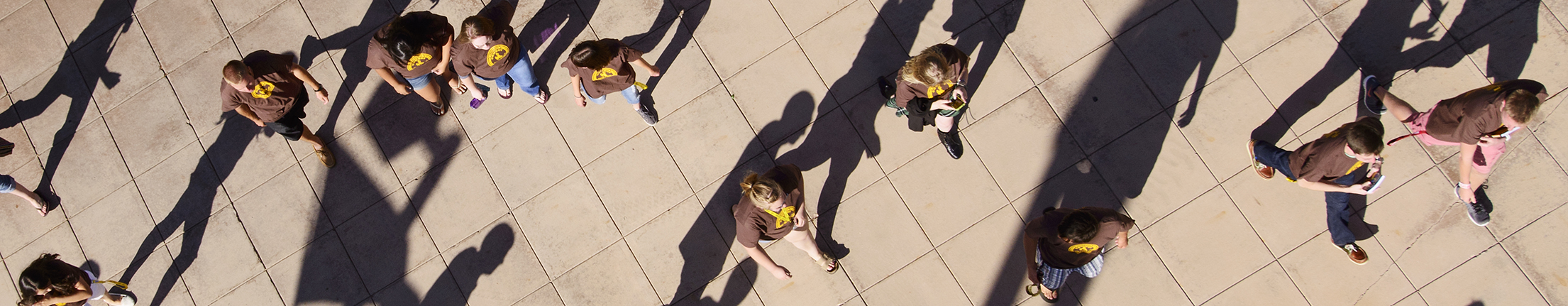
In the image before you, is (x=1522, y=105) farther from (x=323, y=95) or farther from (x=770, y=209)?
(x=323, y=95)

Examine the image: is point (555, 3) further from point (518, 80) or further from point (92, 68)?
point (92, 68)

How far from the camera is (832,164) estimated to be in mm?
6340

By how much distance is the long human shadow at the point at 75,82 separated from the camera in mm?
6676

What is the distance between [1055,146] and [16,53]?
389 inches

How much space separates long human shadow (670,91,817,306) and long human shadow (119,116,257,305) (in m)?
4.27

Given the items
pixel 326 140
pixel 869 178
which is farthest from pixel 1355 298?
pixel 326 140

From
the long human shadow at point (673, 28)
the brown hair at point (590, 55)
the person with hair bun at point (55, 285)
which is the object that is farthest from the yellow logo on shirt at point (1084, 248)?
the person with hair bun at point (55, 285)

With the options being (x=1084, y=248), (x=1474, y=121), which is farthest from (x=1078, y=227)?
(x=1474, y=121)

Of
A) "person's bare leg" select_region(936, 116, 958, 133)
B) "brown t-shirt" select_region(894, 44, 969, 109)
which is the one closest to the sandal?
"person's bare leg" select_region(936, 116, 958, 133)

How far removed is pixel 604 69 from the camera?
17.5 ft

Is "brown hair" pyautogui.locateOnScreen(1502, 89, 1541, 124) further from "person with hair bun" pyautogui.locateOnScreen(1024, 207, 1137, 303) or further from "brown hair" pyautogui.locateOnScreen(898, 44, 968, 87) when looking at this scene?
"brown hair" pyautogui.locateOnScreen(898, 44, 968, 87)

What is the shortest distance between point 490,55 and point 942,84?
11.6ft

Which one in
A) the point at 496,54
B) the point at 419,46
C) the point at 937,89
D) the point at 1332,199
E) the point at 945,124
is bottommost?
the point at 1332,199

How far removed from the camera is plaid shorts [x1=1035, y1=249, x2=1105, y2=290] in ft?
18.3
